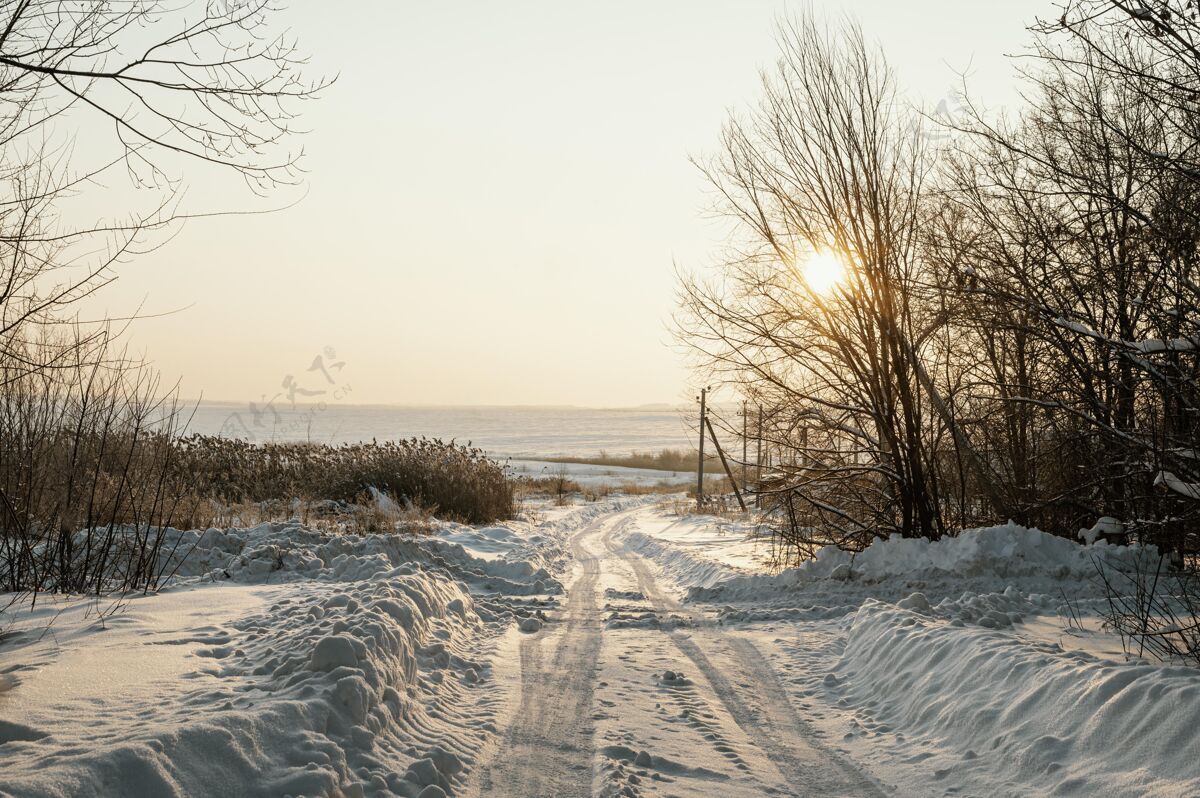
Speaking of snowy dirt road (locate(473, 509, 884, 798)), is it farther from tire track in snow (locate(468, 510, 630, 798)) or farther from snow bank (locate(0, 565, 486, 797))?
snow bank (locate(0, 565, 486, 797))

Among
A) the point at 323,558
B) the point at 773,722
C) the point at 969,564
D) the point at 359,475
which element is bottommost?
the point at 773,722

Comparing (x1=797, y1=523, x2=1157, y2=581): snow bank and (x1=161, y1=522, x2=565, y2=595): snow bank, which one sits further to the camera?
(x1=797, y1=523, x2=1157, y2=581): snow bank

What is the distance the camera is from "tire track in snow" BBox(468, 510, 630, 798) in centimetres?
459

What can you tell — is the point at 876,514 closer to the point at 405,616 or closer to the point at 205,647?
the point at 405,616

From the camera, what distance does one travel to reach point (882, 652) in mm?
7316

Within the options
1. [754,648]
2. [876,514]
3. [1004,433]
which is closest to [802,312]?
[876,514]

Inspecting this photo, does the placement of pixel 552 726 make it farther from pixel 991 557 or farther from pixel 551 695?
pixel 991 557

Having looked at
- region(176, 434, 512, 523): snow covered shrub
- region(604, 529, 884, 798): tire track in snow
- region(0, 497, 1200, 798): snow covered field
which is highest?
region(176, 434, 512, 523): snow covered shrub

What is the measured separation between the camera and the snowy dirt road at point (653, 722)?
15.3ft

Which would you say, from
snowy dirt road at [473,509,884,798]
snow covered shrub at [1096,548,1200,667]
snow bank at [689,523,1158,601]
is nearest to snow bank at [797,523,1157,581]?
snow bank at [689,523,1158,601]

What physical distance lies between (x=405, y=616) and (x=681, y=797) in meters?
3.26

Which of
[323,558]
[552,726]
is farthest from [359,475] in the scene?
[552,726]

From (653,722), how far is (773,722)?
0.89m

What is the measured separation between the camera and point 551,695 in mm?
6320
